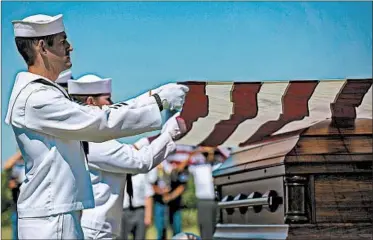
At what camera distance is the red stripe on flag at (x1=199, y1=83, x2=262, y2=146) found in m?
4.67

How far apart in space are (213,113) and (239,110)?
181 mm

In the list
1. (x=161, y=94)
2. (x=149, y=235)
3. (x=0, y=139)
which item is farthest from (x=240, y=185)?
(x=149, y=235)

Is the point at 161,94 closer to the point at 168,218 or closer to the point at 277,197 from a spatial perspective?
the point at 277,197

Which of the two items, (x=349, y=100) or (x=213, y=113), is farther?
(x=213, y=113)

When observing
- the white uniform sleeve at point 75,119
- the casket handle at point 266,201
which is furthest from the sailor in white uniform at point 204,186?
the white uniform sleeve at point 75,119

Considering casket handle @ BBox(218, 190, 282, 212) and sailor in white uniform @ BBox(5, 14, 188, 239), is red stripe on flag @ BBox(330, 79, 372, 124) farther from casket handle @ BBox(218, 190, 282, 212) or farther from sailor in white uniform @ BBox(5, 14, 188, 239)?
sailor in white uniform @ BBox(5, 14, 188, 239)

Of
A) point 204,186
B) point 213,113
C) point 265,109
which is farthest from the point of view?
point 204,186

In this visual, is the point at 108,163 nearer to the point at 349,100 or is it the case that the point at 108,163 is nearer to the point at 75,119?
the point at 349,100

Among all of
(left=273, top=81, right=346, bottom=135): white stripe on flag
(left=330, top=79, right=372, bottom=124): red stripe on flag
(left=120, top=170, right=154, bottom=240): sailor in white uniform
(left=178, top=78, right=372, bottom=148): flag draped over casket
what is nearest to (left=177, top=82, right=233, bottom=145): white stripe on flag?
(left=178, top=78, right=372, bottom=148): flag draped over casket

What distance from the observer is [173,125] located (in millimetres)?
5125

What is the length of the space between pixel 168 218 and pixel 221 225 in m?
4.73

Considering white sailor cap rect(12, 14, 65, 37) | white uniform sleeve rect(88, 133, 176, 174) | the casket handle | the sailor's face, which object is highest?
white sailor cap rect(12, 14, 65, 37)

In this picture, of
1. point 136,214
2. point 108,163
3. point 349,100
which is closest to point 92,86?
point 108,163

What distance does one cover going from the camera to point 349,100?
4.73 metres
